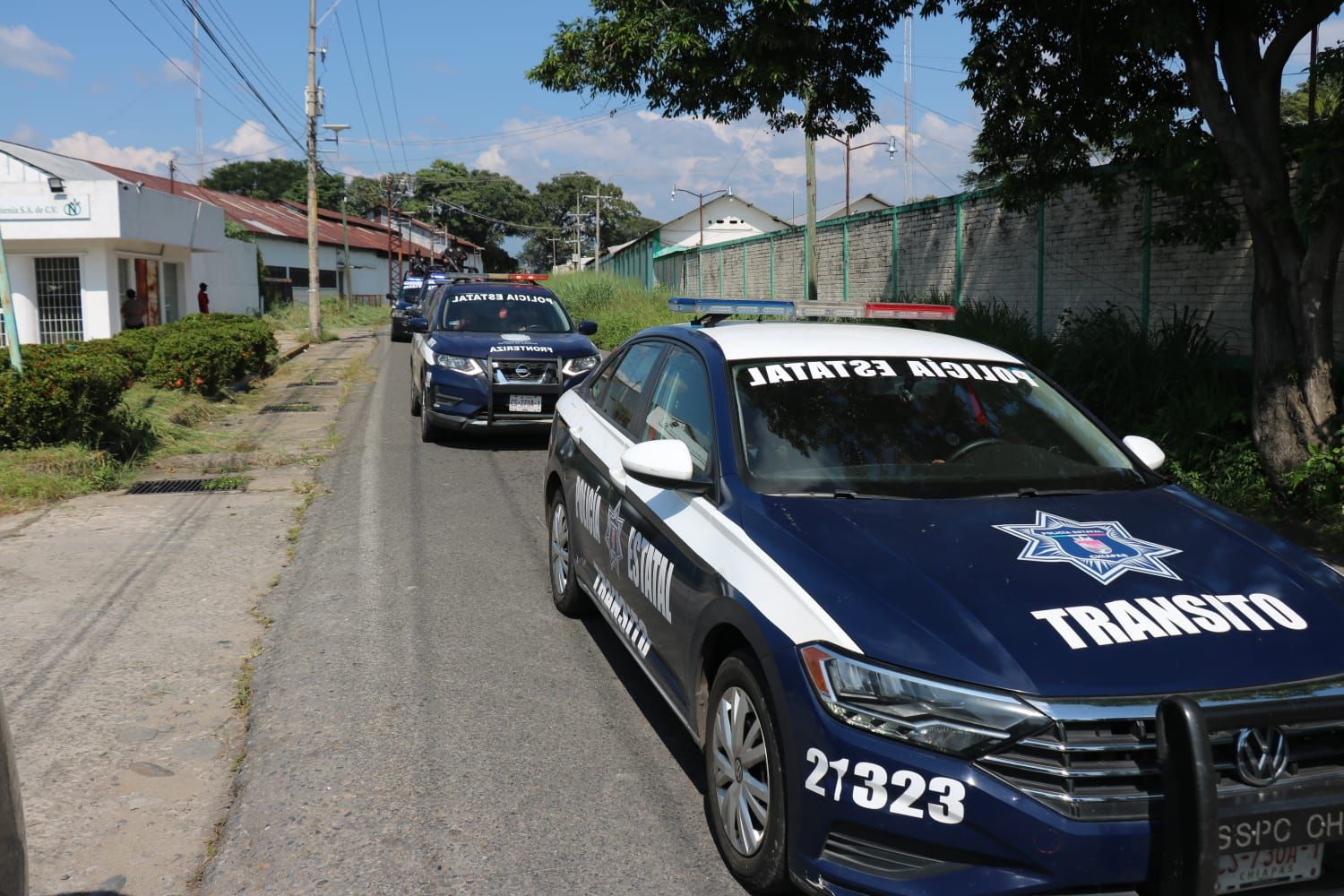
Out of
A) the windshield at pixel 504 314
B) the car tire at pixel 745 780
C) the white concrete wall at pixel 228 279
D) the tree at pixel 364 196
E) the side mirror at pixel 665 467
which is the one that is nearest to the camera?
the car tire at pixel 745 780

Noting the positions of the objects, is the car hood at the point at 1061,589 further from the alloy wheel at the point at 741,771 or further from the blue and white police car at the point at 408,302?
the blue and white police car at the point at 408,302

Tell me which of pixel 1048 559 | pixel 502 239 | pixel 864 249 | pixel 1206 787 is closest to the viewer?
pixel 1206 787

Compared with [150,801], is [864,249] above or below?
above

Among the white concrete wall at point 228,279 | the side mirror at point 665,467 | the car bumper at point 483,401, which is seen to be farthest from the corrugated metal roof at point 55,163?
the side mirror at point 665,467

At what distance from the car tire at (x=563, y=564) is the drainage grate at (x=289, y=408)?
10.2 meters

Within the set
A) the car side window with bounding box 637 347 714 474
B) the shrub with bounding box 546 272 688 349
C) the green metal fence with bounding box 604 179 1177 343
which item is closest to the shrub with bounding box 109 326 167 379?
the green metal fence with bounding box 604 179 1177 343

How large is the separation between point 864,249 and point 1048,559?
1761cm

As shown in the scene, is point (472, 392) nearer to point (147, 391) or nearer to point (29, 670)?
point (147, 391)

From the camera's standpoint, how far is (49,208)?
23.1 m

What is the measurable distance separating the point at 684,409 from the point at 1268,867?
2.64 m

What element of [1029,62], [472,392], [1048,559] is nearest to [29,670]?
[1048,559]

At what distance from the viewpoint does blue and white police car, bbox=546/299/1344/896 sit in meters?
2.62

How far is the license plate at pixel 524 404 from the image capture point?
1168cm

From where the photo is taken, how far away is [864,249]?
2027cm
